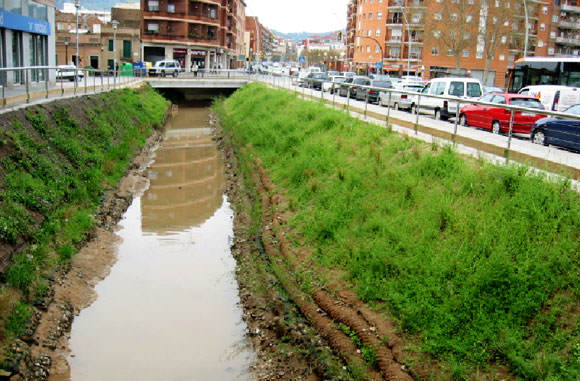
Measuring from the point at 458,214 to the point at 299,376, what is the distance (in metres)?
3.54

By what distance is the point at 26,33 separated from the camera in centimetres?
2723

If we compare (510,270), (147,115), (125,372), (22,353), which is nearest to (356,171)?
(510,270)

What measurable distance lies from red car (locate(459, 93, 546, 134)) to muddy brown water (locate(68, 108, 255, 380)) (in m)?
7.73

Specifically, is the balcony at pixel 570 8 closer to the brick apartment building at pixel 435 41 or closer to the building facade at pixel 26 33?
the brick apartment building at pixel 435 41

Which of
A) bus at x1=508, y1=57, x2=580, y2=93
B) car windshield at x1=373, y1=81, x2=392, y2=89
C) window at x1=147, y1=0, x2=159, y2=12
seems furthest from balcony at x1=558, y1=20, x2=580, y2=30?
car windshield at x1=373, y1=81, x2=392, y2=89

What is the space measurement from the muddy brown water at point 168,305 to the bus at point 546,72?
2184 cm

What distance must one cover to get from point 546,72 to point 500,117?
18095 millimetres

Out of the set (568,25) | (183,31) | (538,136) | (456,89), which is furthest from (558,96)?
(568,25)

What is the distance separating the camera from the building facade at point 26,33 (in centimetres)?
2448

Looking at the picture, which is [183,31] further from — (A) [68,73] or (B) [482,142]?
(B) [482,142]

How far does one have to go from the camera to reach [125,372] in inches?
320

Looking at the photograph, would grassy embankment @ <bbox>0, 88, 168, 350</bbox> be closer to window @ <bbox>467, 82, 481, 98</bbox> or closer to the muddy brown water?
the muddy brown water

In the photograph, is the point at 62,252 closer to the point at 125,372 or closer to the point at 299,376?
the point at 125,372

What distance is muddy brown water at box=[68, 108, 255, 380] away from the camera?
8.36m
